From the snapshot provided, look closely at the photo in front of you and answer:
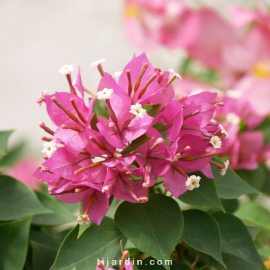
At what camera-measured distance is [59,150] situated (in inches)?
11.9

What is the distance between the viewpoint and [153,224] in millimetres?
304

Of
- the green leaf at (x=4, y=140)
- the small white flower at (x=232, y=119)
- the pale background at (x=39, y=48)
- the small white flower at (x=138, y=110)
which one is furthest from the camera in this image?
the pale background at (x=39, y=48)

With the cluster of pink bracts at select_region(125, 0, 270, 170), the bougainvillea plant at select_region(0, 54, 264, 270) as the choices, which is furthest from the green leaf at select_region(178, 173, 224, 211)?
the cluster of pink bracts at select_region(125, 0, 270, 170)

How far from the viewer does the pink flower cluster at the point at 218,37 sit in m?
0.85

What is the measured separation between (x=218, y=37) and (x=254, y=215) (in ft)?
1.86

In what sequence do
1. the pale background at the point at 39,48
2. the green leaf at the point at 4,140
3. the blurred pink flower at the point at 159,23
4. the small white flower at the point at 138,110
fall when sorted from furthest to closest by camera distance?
the pale background at the point at 39,48, the blurred pink flower at the point at 159,23, the green leaf at the point at 4,140, the small white flower at the point at 138,110

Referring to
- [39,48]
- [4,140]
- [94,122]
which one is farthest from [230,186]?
[39,48]

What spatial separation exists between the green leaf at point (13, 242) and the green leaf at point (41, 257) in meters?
0.02

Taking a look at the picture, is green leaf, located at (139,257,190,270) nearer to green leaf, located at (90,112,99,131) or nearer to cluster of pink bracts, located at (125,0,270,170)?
green leaf, located at (90,112,99,131)

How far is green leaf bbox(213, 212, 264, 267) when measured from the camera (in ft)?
1.06

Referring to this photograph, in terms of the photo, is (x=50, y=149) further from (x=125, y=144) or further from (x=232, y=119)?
(x=232, y=119)

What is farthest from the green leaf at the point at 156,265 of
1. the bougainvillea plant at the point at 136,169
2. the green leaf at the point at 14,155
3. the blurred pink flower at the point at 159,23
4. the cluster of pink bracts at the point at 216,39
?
the blurred pink flower at the point at 159,23

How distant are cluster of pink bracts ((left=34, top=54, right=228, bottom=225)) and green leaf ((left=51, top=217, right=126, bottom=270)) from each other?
0.09ft

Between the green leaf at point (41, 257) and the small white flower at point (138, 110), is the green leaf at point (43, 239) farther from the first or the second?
the small white flower at point (138, 110)
